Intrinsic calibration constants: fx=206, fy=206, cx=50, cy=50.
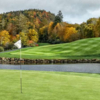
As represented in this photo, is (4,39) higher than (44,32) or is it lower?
lower

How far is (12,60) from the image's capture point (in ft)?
106

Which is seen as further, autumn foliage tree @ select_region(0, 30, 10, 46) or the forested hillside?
autumn foliage tree @ select_region(0, 30, 10, 46)

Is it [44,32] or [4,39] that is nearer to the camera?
[4,39]

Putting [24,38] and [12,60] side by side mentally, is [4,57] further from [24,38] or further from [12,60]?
[24,38]

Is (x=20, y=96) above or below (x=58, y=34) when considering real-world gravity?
below

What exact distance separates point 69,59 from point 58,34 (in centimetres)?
4724

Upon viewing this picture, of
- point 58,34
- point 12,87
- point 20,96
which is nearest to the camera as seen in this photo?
point 20,96

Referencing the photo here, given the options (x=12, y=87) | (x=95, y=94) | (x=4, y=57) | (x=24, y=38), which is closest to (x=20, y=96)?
(x=12, y=87)

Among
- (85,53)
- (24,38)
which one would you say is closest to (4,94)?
(85,53)

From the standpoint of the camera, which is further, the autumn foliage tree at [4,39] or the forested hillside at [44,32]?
the autumn foliage tree at [4,39]

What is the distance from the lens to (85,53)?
37.1 m

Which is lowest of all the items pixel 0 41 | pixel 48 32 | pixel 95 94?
pixel 95 94

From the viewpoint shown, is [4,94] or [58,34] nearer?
[4,94]

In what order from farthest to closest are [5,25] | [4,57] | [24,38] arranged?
[5,25], [24,38], [4,57]
